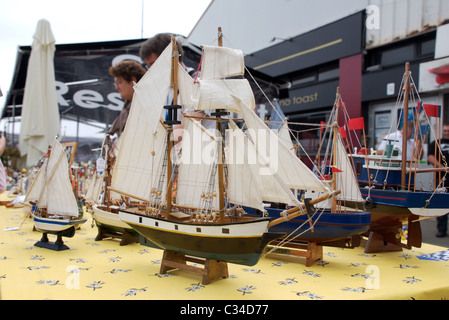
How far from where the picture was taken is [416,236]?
500 cm

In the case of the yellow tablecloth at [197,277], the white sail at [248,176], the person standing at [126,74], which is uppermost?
the person standing at [126,74]

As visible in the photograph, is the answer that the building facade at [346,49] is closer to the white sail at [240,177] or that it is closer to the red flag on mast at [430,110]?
the red flag on mast at [430,110]

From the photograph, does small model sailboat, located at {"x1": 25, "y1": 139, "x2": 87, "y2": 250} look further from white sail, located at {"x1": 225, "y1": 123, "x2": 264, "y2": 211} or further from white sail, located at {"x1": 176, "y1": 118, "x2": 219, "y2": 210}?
white sail, located at {"x1": 225, "y1": 123, "x2": 264, "y2": 211}

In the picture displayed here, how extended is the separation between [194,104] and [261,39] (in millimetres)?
11558

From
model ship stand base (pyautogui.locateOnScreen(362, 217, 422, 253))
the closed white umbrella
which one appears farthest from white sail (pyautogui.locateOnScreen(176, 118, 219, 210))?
the closed white umbrella

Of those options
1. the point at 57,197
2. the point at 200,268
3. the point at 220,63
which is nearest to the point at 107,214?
the point at 57,197

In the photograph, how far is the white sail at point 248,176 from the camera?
3.31 m

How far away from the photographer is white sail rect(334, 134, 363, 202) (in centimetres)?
466

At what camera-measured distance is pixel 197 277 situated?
3.62 metres

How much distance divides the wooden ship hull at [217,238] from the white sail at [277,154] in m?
0.58

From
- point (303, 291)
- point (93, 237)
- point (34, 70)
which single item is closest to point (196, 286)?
point (303, 291)

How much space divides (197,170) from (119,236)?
207 cm

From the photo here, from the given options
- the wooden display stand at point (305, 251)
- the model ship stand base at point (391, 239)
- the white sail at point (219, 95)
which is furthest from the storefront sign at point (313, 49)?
the white sail at point (219, 95)
